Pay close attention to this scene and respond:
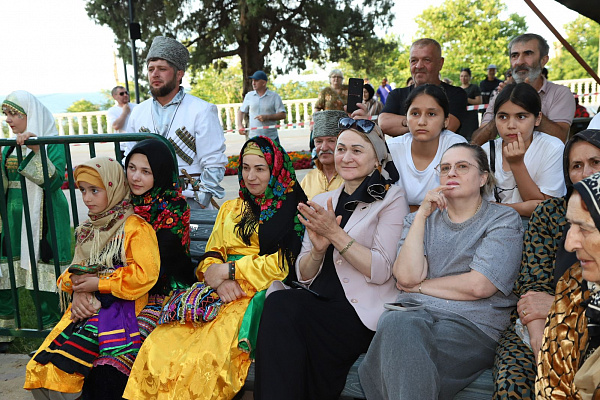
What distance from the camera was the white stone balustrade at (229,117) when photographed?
17.4 m

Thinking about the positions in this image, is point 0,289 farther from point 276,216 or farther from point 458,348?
point 458,348

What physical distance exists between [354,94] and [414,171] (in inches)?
28.5

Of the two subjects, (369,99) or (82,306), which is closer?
(82,306)

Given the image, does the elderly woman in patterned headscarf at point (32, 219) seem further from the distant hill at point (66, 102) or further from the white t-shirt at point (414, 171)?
the white t-shirt at point (414, 171)

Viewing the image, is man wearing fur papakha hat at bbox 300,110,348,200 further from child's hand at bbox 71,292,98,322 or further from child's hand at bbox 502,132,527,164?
child's hand at bbox 71,292,98,322

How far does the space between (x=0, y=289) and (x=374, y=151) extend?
10.2 ft

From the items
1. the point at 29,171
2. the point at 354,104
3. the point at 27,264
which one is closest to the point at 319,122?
the point at 354,104

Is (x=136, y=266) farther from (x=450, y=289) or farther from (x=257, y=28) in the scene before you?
(x=257, y=28)

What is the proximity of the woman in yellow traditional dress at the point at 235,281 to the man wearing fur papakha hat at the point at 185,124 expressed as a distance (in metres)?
0.84

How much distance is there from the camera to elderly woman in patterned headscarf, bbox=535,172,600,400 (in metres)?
1.91

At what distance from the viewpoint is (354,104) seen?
3.83 metres

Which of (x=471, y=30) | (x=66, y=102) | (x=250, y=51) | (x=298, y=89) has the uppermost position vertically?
(x=471, y=30)

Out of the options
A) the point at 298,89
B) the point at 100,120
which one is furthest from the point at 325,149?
the point at 298,89

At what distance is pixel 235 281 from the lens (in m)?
3.16
